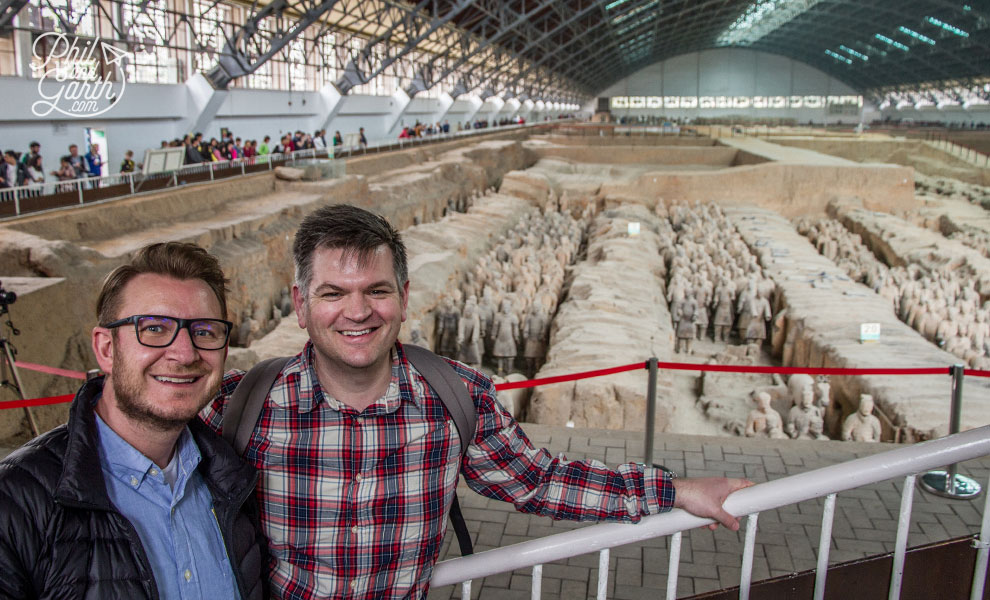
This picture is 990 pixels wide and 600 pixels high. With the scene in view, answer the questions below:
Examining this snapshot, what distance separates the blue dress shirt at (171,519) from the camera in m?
1.26

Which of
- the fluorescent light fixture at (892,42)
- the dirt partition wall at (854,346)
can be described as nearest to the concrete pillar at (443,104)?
the dirt partition wall at (854,346)

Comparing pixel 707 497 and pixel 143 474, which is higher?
pixel 143 474

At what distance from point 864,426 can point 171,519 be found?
556 cm

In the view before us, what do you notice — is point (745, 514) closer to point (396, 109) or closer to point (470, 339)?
point (470, 339)

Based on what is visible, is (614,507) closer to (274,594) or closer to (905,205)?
(274,594)

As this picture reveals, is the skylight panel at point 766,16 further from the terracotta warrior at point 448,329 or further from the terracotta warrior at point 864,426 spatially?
the terracotta warrior at point 864,426

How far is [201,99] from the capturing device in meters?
16.9

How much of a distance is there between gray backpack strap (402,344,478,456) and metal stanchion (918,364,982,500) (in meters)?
3.13

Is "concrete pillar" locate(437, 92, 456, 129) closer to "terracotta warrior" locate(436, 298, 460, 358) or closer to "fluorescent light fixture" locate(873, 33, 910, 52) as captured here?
"fluorescent light fixture" locate(873, 33, 910, 52)

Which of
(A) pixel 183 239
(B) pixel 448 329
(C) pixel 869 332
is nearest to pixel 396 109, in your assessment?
(A) pixel 183 239

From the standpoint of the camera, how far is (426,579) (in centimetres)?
165

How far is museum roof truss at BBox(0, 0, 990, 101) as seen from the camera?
55.6ft

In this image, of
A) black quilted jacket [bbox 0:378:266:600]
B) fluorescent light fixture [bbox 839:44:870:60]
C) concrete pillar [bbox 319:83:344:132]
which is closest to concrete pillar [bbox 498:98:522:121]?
fluorescent light fixture [bbox 839:44:870:60]

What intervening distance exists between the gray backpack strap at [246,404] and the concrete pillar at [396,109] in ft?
90.6
